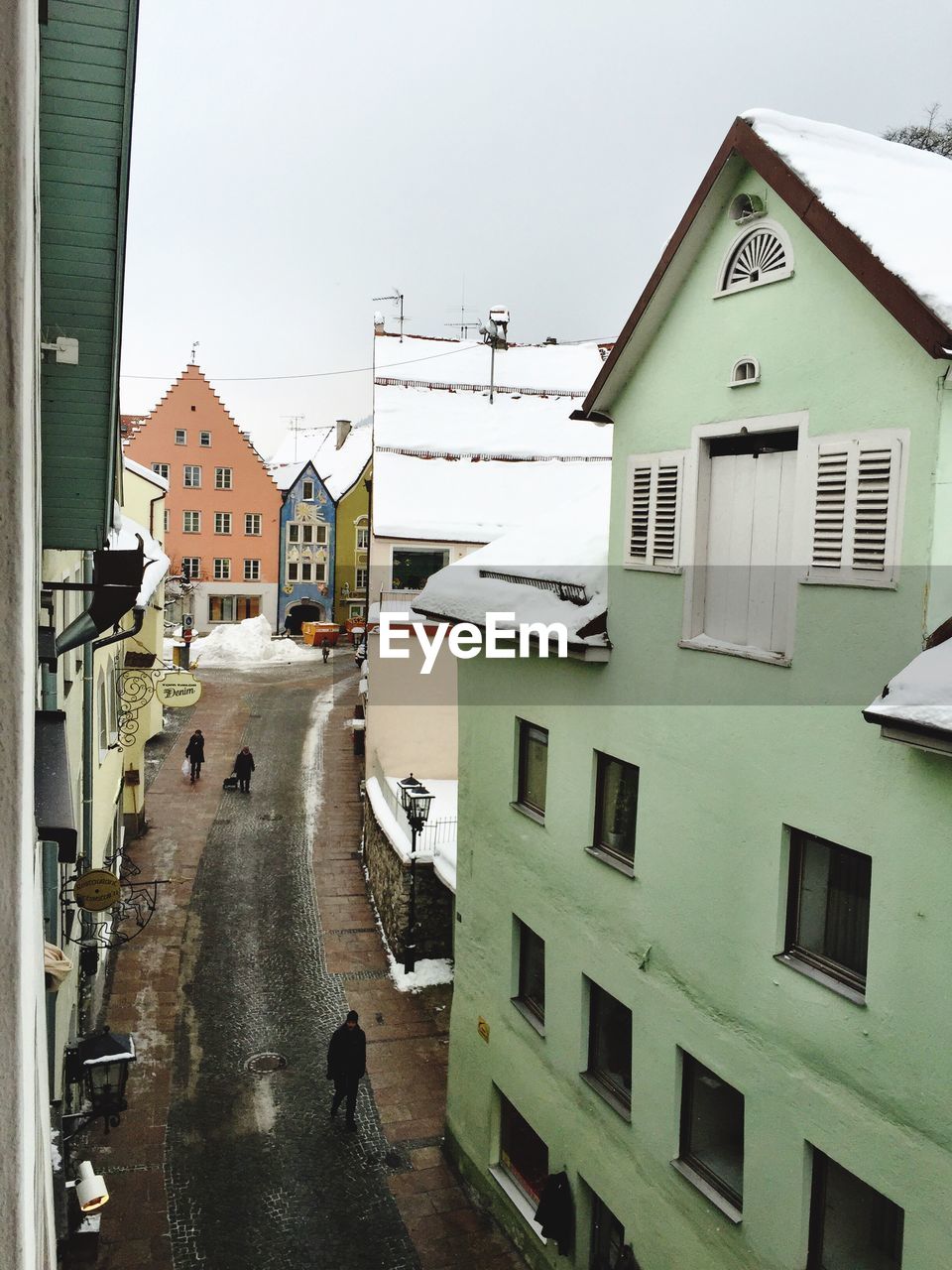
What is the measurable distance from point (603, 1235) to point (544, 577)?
677 cm

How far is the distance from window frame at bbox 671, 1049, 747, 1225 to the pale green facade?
0.28 ft

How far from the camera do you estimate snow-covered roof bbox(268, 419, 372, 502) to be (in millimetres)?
59625

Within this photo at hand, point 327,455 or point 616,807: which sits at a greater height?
point 327,455

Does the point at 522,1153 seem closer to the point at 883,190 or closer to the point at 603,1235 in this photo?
the point at 603,1235

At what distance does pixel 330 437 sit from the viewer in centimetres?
7112

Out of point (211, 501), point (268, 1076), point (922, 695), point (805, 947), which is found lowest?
point (268, 1076)

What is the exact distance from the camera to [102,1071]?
36.6 ft

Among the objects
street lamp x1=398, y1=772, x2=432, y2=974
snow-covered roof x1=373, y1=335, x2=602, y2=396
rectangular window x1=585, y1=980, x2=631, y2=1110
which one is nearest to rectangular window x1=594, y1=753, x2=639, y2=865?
rectangular window x1=585, y1=980, x2=631, y2=1110

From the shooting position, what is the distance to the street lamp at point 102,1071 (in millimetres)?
11133

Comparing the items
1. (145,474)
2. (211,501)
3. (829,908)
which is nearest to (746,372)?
(829,908)

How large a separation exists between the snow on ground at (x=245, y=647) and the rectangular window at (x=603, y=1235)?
126ft

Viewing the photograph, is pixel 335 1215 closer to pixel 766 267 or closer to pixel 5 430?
pixel 766 267

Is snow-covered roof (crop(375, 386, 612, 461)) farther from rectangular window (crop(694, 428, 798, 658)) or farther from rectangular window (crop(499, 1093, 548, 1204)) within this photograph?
rectangular window (crop(694, 428, 798, 658))

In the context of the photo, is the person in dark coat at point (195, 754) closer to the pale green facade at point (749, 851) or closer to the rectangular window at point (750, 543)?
the pale green facade at point (749, 851)
